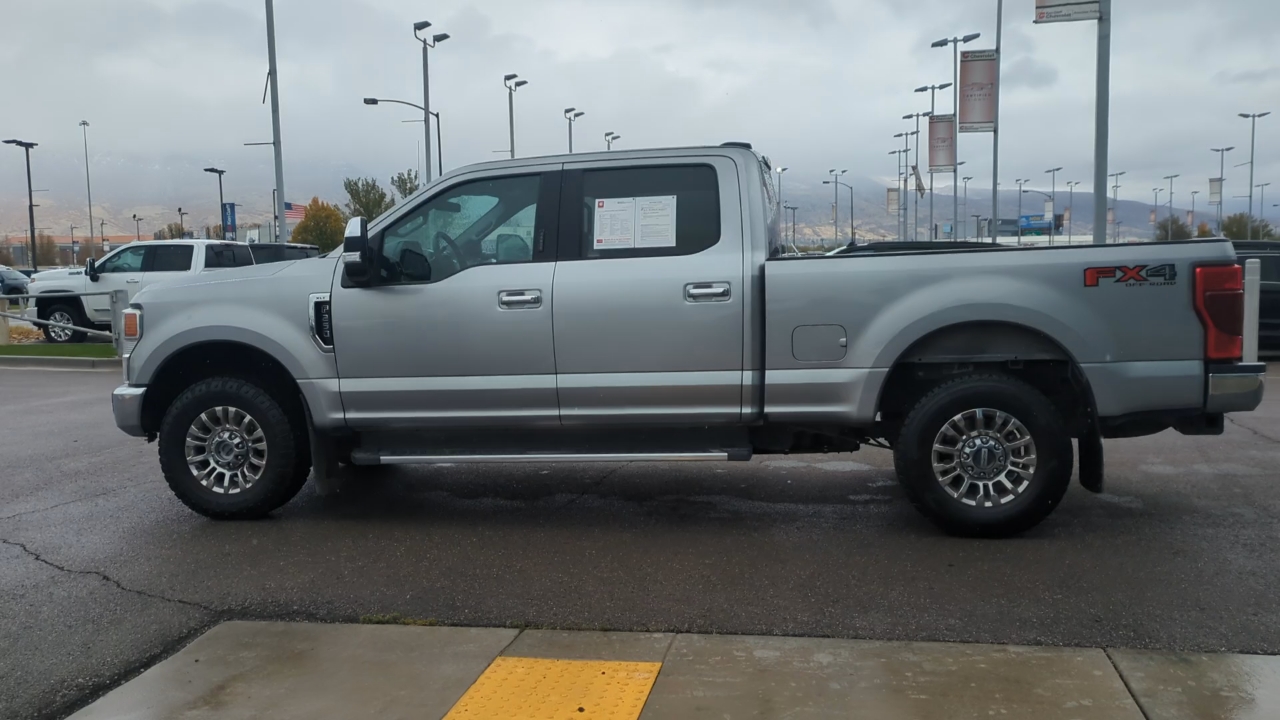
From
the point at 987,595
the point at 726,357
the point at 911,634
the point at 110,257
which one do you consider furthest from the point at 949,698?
the point at 110,257

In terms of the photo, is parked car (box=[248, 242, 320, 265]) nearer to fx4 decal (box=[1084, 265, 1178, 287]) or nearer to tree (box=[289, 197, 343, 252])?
fx4 decal (box=[1084, 265, 1178, 287])

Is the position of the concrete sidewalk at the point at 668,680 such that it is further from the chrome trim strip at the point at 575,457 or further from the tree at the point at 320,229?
the tree at the point at 320,229

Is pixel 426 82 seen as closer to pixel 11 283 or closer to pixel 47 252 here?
pixel 11 283

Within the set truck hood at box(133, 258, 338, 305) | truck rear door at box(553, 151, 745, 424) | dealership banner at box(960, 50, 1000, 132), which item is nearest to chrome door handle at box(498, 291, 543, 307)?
truck rear door at box(553, 151, 745, 424)

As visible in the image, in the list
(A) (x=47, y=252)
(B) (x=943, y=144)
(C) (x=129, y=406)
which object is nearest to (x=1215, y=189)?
(B) (x=943, y=144)

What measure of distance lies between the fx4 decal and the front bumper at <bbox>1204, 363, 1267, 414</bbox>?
52cm

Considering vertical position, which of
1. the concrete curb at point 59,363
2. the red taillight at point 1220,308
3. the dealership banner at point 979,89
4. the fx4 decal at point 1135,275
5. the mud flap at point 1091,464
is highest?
the dealership banner at point 979,89

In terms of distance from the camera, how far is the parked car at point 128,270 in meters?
19.2

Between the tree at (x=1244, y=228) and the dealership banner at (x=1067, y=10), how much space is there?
55220mm

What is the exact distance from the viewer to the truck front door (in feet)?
19.6

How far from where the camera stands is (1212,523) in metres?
6.02

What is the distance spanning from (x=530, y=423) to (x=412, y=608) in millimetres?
1511

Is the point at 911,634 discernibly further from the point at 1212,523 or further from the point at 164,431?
the point at 164,431

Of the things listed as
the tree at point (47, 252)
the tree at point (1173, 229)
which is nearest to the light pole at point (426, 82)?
the tree at point (1173, 229)
